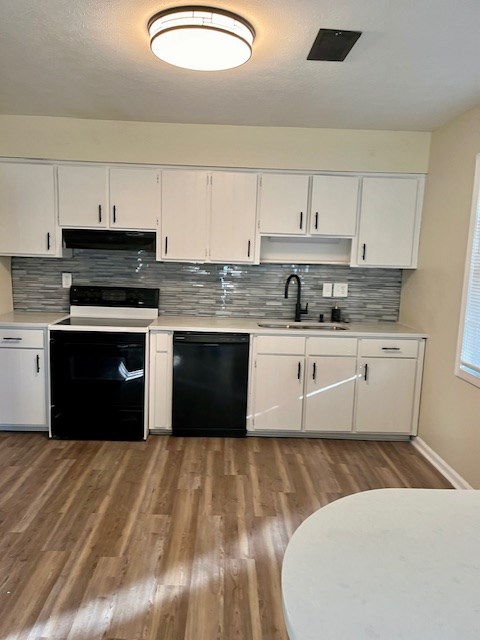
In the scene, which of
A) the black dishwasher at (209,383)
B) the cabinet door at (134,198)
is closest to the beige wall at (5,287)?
the cabinet door at (134,198)

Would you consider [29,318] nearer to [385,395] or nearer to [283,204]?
[283,204]

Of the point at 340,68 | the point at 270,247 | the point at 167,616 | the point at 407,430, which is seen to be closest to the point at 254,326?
the point at 270,247

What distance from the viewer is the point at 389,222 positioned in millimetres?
3631

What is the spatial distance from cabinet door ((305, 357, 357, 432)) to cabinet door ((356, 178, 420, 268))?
876 mm

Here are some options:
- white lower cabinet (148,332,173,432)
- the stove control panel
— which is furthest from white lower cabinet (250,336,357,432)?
the stove control panel

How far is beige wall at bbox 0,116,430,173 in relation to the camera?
3447mm

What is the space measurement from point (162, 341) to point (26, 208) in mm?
1508

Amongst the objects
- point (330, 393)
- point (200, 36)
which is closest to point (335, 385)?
point (330, 393)

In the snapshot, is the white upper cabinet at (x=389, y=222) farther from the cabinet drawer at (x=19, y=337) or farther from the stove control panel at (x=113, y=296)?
the cabinet drawer at (x=19, y=337)

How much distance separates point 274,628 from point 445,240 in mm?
2663

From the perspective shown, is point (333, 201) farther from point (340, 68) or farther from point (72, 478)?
point (72, 478)

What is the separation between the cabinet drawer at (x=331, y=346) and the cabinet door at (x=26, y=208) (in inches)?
Result: 87.1

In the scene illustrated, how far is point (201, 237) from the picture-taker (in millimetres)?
3602

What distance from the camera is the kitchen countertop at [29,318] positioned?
334 centimetres
